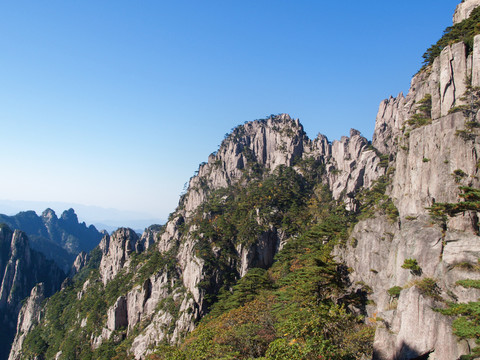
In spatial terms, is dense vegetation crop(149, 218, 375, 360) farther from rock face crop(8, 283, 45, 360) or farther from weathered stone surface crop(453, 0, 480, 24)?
rock face crop(8, 283, 45, 360)

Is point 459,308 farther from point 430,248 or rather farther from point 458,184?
point 458,184

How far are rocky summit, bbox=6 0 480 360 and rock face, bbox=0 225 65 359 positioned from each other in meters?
21.4

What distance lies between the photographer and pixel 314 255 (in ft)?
168

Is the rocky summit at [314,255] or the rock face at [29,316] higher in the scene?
the rocky summit at [314,255]

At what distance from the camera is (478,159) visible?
28844mm

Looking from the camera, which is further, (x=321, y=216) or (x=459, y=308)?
(x=321, y=216)

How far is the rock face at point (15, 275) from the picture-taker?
432 feet

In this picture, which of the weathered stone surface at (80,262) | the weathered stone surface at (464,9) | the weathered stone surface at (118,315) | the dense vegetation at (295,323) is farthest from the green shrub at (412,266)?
the weathered stone surface at (80,262)

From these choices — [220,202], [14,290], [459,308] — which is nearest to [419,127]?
[459,308]

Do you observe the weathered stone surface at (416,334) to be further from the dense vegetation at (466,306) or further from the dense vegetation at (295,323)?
the dense vegetation at (295,323)

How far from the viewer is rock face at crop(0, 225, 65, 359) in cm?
13175

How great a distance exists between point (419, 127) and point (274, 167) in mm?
68682

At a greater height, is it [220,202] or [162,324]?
[220,202]

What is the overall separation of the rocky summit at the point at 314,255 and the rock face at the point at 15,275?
21.4m
